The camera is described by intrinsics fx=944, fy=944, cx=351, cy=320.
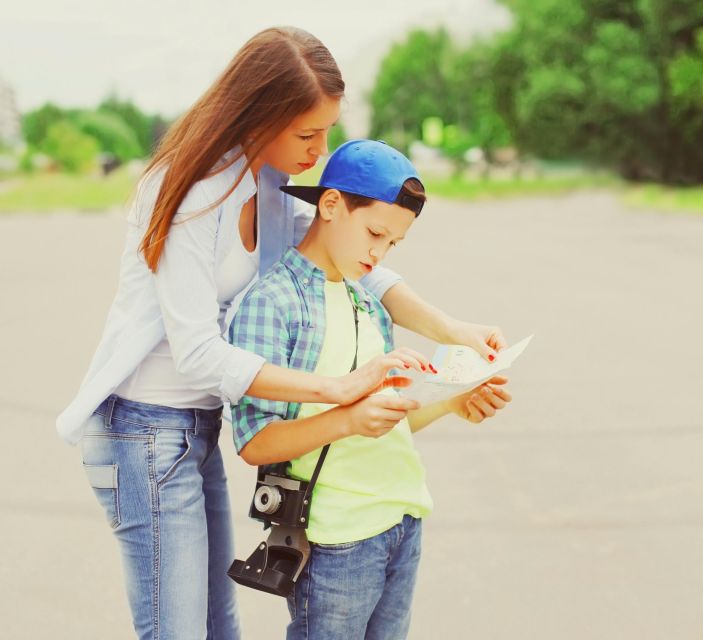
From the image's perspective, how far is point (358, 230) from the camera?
6.42 feet

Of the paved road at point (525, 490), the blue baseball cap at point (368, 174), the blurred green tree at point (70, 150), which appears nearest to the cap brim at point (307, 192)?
the blue baseball cap at point (368, 174)

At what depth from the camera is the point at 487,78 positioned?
39.6 metres

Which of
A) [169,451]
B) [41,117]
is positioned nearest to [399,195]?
[169,451]

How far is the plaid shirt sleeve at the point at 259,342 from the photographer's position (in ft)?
6.23

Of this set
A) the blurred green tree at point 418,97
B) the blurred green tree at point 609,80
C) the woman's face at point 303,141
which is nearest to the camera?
the woman's face at point 303,141

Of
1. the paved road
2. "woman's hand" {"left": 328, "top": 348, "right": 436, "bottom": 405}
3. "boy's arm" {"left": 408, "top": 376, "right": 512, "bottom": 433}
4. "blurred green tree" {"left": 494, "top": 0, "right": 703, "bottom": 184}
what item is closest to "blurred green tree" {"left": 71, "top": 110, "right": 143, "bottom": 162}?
"blurred green tree" {"left": 494, "top": 0, "right": 703, "bottom": 184}

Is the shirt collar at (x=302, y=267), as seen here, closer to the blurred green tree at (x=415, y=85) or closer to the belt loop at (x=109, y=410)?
the belt loop at (x=109, y=410)

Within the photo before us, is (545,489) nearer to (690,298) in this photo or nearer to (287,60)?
(287,60)

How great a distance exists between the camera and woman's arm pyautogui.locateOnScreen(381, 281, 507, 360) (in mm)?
2148

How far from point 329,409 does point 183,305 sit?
0.36 m

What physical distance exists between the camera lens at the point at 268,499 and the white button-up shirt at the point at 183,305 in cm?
22

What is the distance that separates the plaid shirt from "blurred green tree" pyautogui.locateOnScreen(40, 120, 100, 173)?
3922 centimetres

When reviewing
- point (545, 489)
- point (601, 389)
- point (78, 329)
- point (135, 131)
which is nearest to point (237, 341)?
point (545, 489)

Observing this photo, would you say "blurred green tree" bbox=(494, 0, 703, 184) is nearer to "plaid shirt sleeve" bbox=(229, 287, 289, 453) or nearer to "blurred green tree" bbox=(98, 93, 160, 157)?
"plaid shirt sleeve" bbox=(229, 287, 289, 453)
